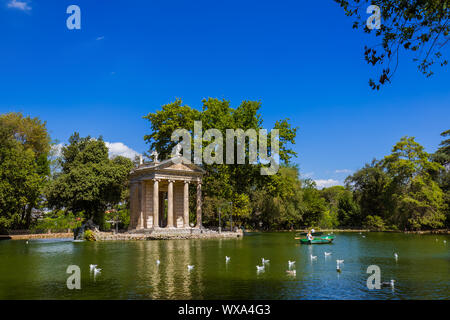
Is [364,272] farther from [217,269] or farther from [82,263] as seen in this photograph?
[82,263]

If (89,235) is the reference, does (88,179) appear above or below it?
above

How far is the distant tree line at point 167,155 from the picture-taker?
175 feet

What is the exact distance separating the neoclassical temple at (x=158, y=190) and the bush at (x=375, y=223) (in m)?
37.9

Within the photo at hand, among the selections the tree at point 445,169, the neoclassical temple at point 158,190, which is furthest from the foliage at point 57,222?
the tree at point 445,169

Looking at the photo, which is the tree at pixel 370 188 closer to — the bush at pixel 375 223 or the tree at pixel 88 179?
the bush at pixel 375 223

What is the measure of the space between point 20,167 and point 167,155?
20.6 m

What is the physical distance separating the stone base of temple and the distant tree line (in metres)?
5.65

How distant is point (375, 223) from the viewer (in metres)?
75.9

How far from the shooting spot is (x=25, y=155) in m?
56.1

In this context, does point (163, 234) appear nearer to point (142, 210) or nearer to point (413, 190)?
point (142, 210)

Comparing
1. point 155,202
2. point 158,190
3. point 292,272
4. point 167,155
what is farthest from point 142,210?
point 292,272

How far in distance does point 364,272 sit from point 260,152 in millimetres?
39776

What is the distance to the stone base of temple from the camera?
4716cm
